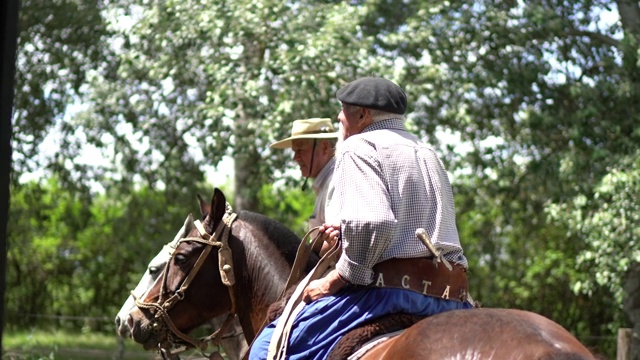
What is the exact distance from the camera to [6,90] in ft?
5.34

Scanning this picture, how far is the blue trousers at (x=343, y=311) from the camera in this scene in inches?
134

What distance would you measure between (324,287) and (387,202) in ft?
1.40

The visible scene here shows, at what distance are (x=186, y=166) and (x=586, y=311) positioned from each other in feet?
21.2

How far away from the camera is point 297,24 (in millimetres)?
9984

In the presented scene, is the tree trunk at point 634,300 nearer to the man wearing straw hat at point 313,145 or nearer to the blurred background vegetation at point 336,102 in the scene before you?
the blurred background vegetation at point 336,102

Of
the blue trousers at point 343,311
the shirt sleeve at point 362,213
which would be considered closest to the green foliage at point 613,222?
the blue trousers at point 343,311

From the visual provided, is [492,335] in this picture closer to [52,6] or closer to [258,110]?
[258,110]

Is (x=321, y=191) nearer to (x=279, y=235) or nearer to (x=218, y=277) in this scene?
(x=279, y=235)

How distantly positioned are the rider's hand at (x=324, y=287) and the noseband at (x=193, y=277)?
1.03 meters

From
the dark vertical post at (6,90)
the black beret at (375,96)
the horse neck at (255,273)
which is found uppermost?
the dark vertical post at (6,90)

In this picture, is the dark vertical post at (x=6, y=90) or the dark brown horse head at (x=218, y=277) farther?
the dark brown horse head at (x=218, y=277)

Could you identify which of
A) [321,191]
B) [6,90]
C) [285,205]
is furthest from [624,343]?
[6,90]

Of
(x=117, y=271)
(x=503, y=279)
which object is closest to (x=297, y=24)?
(x=503, y=279)

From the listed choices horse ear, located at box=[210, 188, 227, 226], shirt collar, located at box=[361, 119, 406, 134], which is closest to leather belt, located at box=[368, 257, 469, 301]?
shirt collar, located at box=[361, 119, 406, 134]
